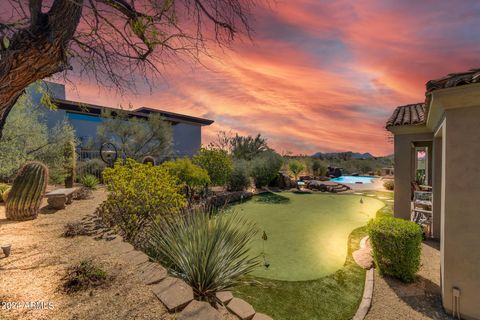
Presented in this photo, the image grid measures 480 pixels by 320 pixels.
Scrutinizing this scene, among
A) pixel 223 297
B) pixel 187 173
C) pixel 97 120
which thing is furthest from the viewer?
pixel 97 120

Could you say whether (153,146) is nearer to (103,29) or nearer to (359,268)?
(103,29)

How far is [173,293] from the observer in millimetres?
2885

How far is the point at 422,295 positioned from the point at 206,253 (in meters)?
4.28

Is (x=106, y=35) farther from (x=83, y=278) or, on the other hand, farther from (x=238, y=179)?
(x=238, y=179)

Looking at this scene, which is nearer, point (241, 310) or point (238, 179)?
point (241, 310)

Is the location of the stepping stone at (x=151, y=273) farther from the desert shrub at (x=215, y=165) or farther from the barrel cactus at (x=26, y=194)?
the desert shrub at (x=215, y=165)

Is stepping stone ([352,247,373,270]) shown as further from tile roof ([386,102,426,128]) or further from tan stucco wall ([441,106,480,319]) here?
tile roof ([386,102,426,128])

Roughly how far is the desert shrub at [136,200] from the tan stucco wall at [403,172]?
7319 millimetres

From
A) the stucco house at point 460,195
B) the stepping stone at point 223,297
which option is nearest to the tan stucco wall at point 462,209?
the stucco house at point 460,195

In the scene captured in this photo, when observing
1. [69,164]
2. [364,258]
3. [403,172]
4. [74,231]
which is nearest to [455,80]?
[364,258]

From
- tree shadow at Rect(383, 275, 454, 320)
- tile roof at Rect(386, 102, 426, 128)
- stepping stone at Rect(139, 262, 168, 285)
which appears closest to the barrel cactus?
stepping stone at Rect(139, 262, 168, 285)

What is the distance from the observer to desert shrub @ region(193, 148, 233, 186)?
1341 centimetres

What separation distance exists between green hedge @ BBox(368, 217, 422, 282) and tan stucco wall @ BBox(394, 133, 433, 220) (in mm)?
3360

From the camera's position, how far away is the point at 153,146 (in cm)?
2188
